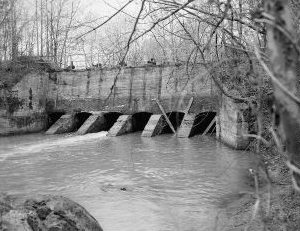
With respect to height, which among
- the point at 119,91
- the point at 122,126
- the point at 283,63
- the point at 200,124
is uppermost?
the point at 283,63

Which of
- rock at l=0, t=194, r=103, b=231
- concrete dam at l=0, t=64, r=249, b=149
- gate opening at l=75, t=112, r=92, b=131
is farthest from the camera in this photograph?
gate opening at l=75, t=112, r=92, b=131

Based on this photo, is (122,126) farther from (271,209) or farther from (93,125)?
(271,209)

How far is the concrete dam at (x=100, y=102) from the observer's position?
18.9 meters

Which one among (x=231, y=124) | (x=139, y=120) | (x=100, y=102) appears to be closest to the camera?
(x=231, y=124)

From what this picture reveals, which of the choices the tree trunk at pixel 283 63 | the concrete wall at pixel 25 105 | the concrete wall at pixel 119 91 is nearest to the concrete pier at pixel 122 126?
Result: the concrete wall at pixel 119 91

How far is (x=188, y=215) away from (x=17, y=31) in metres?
22.7

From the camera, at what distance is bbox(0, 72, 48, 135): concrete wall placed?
760 inches

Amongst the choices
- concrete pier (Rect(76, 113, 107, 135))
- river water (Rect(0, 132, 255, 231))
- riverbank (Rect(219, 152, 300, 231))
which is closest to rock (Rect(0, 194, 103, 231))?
river water (Rect(0, 132, 255, 231))

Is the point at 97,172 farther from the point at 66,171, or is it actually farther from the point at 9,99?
the point at 9,99

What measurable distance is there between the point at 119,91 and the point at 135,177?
10.9 metres

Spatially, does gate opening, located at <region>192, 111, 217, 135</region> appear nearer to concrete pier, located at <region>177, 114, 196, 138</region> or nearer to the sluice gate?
the sluice gate

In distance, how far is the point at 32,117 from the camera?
2031cm

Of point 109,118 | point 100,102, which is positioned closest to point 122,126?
point 100,102

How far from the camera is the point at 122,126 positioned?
19094 mm
